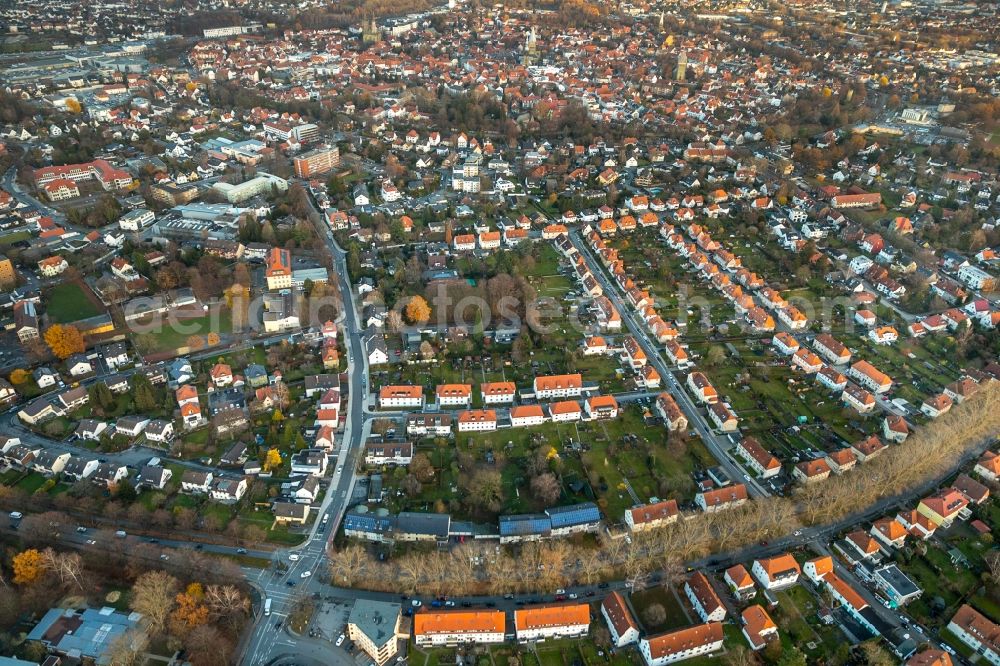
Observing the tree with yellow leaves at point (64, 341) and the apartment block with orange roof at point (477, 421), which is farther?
the tree with yellow leaves at point (64, 341)

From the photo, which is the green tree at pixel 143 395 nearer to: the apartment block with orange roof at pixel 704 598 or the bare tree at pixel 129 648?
the bare tree at pixel 129 648

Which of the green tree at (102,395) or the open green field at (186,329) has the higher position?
the green tree at (102,395)

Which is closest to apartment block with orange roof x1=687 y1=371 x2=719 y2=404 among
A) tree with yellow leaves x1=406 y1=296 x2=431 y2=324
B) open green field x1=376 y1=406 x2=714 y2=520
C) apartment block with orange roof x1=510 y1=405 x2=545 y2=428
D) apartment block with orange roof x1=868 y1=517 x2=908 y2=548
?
open green field x1=376 y1=406 x2=714 y2=520

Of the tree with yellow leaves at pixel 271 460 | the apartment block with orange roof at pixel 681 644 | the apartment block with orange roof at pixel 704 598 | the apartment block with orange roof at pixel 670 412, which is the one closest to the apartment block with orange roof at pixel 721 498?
the apartment block with orange roof at pixel 704 598

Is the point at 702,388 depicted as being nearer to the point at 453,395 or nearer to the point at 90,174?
the point at 453,395

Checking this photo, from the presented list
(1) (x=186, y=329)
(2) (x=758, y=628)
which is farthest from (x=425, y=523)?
(1) (x=186, y=329)

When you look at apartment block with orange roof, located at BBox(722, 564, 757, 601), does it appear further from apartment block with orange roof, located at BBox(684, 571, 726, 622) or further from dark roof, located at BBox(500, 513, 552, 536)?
dark roof, located at BBox(500, 513, 552, 536)
